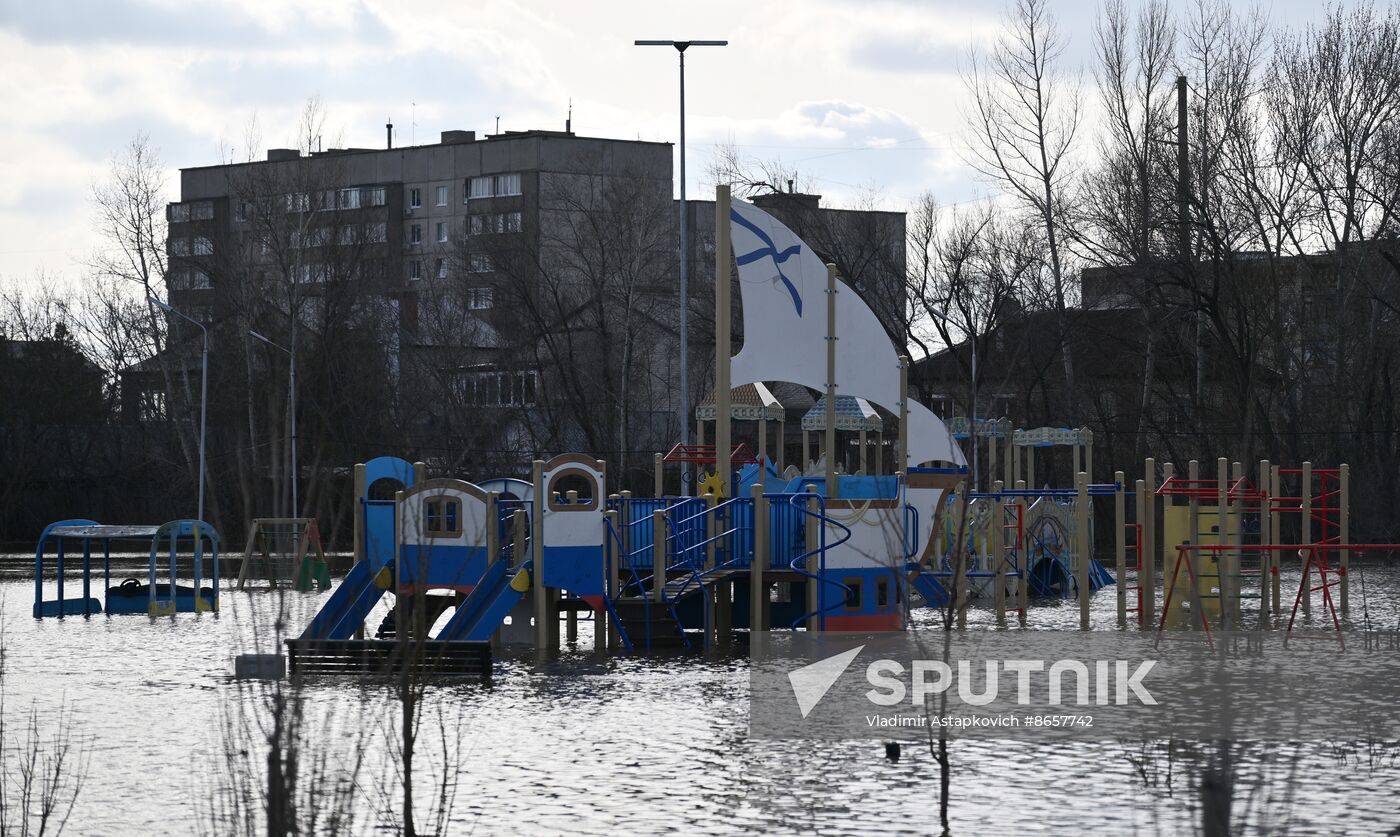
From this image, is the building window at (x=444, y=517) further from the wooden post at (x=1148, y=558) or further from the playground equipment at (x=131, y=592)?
the wooden post at (x=1148, y=558)

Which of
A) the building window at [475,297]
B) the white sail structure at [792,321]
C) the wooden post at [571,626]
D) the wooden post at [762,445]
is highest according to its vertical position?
the building window at [475,297]

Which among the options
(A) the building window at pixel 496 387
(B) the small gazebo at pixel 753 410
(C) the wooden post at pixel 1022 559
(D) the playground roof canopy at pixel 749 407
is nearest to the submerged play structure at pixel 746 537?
(C) the wooden post at pixel 1022 559

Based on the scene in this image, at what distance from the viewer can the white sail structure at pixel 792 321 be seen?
1997cm

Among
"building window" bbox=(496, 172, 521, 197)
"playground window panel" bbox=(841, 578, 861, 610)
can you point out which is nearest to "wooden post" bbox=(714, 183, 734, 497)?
"playground window panel" bbox=(841, 578, 861, 610)

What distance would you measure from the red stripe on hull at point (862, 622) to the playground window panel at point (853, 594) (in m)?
0.14

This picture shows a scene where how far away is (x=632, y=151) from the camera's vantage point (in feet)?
257

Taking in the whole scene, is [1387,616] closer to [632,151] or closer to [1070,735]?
[1070,735]

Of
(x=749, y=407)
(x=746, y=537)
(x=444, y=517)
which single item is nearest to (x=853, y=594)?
(x=746, y=537)

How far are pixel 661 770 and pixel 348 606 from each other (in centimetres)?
909

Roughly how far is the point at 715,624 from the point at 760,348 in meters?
3.33

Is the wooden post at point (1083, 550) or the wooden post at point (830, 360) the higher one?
the wooden post at point (830, 360)

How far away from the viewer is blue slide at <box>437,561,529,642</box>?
18109mm

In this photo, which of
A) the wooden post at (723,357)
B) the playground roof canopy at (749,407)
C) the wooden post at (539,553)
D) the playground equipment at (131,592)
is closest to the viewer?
the wooden post at (539,553)

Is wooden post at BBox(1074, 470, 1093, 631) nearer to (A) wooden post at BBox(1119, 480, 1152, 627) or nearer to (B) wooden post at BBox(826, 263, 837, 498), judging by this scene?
(A) wooden post at BBox(1119, 480, 1152, 627)
